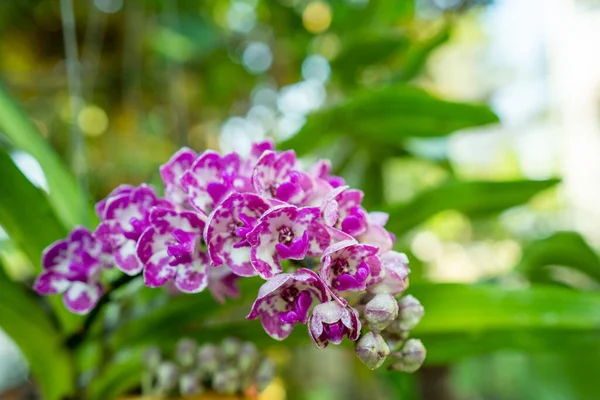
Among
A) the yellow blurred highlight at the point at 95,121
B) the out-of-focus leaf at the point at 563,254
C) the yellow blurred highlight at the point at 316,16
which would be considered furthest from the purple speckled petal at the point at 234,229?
the yellow blurred highlight at the point at 95,121

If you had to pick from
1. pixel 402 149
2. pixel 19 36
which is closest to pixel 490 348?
pixel 402 149

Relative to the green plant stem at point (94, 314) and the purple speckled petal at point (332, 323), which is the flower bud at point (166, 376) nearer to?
the green plant stem at point (94, 314)

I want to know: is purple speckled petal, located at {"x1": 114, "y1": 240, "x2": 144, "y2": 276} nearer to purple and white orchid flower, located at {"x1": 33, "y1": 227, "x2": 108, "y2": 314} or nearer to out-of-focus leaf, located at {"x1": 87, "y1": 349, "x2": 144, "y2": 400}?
purple and white orchid flower, located at {"x1": 33, "y1": 227, "x2": 108, "y2": 314}

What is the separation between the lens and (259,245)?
0.29 m

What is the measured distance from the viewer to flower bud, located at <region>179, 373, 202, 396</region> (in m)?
0.48

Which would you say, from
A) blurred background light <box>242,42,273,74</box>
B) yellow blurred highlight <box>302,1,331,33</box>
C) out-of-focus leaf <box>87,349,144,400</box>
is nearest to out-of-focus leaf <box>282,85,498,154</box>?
out-of-focus leaf <box>87,349,144,400</box>

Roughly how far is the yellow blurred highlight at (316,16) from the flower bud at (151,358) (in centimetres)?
93

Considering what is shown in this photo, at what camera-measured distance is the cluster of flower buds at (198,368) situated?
0.48 m

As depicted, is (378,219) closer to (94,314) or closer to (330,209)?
(330,209)

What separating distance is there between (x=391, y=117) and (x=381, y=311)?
0.40 m

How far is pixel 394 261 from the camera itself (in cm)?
30

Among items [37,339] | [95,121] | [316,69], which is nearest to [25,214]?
[37,339]

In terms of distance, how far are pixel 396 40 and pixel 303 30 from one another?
29cm

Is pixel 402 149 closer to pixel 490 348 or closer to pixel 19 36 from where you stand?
pixel 490 348
